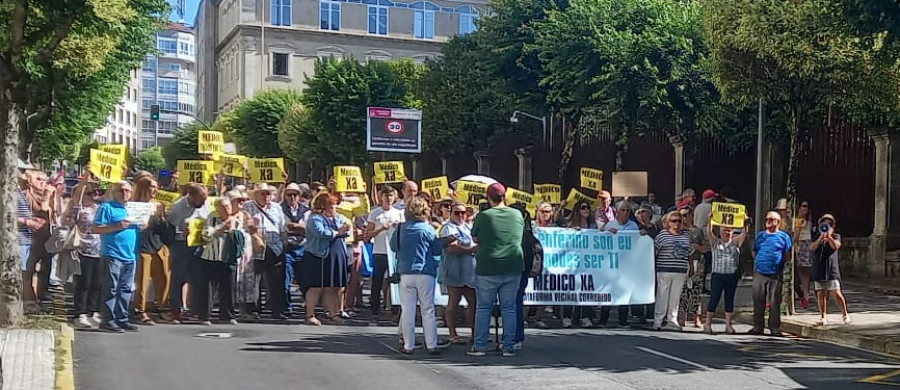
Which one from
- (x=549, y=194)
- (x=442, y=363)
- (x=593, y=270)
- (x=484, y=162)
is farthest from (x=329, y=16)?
(x=442, y=363)

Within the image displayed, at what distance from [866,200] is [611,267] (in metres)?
10.8

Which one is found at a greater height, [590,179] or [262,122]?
[262,122]

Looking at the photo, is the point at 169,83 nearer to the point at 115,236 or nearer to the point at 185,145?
the point at 185,145

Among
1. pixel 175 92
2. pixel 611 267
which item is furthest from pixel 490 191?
pixel 175 92

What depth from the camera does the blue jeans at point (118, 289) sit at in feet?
39.3

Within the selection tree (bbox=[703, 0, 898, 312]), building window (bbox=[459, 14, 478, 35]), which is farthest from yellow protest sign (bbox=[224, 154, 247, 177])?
building window (bbox=[459, 14, 478, 35])

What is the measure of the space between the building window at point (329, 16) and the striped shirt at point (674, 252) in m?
67.7

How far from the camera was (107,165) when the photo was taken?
1328cm

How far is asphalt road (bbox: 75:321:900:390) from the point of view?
31.3ft

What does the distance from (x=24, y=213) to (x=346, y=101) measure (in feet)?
113

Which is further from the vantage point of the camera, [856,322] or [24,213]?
[856,322]

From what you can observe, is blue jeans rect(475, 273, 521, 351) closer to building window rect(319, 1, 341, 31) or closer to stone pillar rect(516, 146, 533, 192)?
stone pillar rect(516, 146, 533, 192)

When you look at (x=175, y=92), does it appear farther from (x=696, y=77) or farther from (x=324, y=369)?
(x=324, y=369)

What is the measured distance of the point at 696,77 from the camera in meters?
22.4
